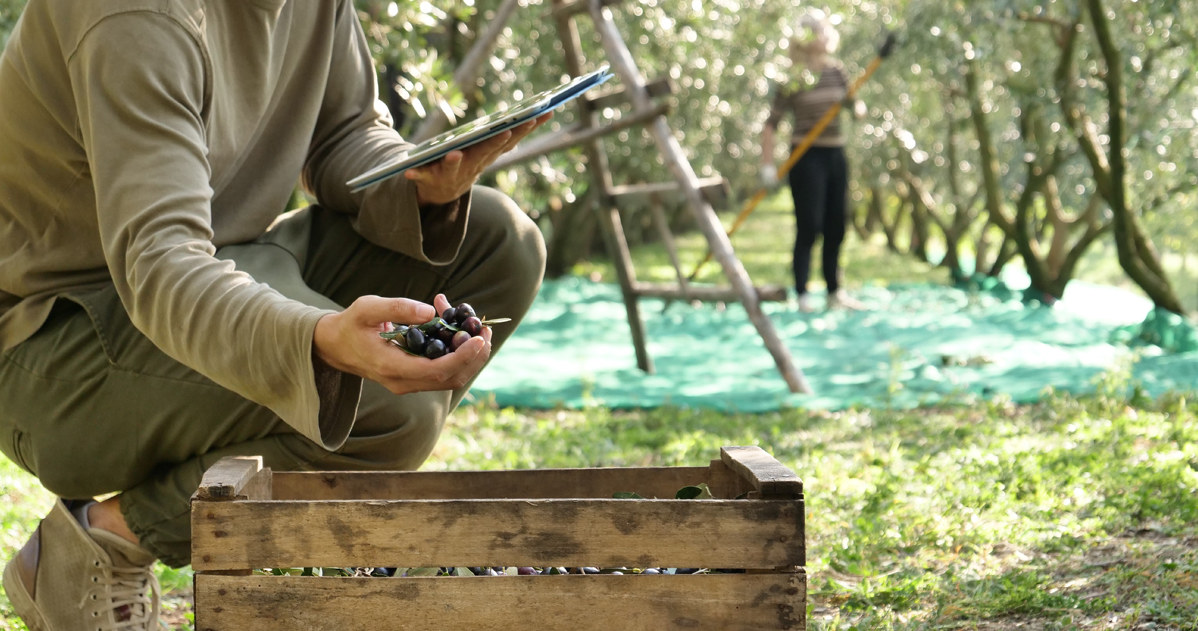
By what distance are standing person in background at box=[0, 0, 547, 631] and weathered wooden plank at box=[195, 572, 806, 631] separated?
0.24m

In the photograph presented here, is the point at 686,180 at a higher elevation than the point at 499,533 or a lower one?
lower

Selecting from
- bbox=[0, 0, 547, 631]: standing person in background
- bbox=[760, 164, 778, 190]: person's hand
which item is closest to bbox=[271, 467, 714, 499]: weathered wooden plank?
bbox=[0, 0, 547, 631]: standing person in background

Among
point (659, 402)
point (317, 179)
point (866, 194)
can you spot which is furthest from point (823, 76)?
point (866, 194)

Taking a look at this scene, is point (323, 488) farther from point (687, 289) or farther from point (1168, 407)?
point (687, 289)

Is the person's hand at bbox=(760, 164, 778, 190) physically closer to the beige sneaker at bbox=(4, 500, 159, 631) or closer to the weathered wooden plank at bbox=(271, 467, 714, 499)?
the weathered wooden plank at bbox=(271, 467, 714, 499)

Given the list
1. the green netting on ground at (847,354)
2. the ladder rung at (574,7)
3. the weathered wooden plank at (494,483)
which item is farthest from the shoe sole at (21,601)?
the ladder rung at (574,7)

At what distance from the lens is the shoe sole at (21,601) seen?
7.46ft

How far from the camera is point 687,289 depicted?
20.3ft

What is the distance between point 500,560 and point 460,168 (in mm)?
835

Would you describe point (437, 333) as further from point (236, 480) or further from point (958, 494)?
point (958, 494)

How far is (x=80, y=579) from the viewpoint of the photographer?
2.21 meters

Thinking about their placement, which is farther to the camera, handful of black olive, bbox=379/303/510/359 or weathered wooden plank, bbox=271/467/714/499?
weathered wooden plank, bbox=271/467/714/499

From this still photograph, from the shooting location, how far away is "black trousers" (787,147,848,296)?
8703 millimetres

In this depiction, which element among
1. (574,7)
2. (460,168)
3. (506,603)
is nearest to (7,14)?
(574,7)
